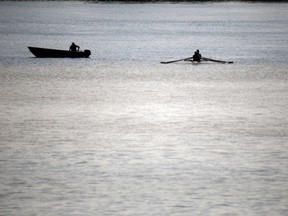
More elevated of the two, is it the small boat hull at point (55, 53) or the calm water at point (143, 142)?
the calm water at point (143, 142)

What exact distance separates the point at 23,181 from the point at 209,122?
15.4 metres

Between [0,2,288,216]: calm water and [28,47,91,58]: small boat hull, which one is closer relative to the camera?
[0,2,288,216]: calm water

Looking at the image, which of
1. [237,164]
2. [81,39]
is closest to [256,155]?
[237,164]

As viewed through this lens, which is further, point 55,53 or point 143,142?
point 55,53

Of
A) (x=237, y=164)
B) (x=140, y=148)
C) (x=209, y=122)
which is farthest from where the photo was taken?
(x=209, y=122)

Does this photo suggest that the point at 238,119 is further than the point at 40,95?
No

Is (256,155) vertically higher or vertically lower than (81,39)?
higher

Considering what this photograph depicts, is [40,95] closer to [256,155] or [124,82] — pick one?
[124,82]

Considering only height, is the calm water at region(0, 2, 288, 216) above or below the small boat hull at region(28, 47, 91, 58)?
above

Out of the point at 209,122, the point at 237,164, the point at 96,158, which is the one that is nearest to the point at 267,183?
the point at 237,164

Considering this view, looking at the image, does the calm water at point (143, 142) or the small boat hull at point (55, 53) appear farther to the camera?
the small boat hull at point (55, 53)

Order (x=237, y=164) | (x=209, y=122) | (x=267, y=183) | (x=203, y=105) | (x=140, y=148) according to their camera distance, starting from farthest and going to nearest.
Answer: (x=203, y=105)
(x=209, y=122)
(x=140, y=148)
(x=237, y=164)
(x=267, y=183)

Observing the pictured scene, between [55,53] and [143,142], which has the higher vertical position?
[143,142]

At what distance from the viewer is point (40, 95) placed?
53.6m
